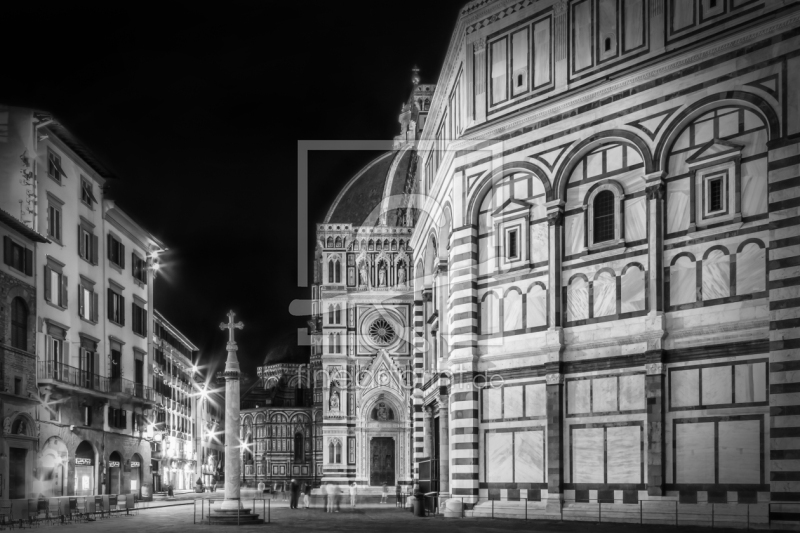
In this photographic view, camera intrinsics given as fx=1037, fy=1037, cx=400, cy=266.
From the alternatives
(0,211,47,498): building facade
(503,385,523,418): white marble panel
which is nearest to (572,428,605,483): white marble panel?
(503,385,523,418): white marble panel

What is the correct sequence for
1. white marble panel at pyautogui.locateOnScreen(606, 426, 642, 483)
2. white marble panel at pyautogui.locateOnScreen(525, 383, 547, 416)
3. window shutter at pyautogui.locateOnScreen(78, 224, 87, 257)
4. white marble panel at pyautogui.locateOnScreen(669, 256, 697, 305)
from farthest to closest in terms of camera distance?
window shutter at pyautogui.locateOnScreen(78, 224, 87, 257)
white marble panel at pyautogui.locateOnScreen(525, 383, 547, 416)
white marble panel at pyautogui.locateOnScreen(606, 426, 642, 483)
white marble panel at pyautogui.locateOnScreen(669, 256, 697, 305)

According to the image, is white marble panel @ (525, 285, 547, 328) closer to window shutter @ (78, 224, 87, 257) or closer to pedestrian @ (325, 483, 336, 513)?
pedestrian @ (325, 483, 336, 513)

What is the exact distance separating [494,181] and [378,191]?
206ft

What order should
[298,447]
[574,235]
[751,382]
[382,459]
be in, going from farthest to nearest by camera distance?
[298,447], [382,459], [574,235], [751,382]

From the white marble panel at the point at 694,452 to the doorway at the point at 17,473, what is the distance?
71.3ft

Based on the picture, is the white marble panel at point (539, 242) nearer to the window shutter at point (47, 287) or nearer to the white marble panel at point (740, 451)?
the white marble panel at point (740, 451)

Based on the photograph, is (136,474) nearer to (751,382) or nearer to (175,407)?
(751,382)

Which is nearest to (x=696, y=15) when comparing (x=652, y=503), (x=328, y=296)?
(x=652, y=503)

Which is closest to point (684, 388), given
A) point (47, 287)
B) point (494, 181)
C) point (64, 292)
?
point (494, 181)

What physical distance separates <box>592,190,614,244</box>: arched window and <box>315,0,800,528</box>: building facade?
0.21 ft

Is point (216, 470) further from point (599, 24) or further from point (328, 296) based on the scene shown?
point (599, 24)

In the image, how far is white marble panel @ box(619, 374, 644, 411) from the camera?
86.4ft

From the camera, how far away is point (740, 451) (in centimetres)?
2406

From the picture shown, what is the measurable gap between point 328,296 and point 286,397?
4314cm
